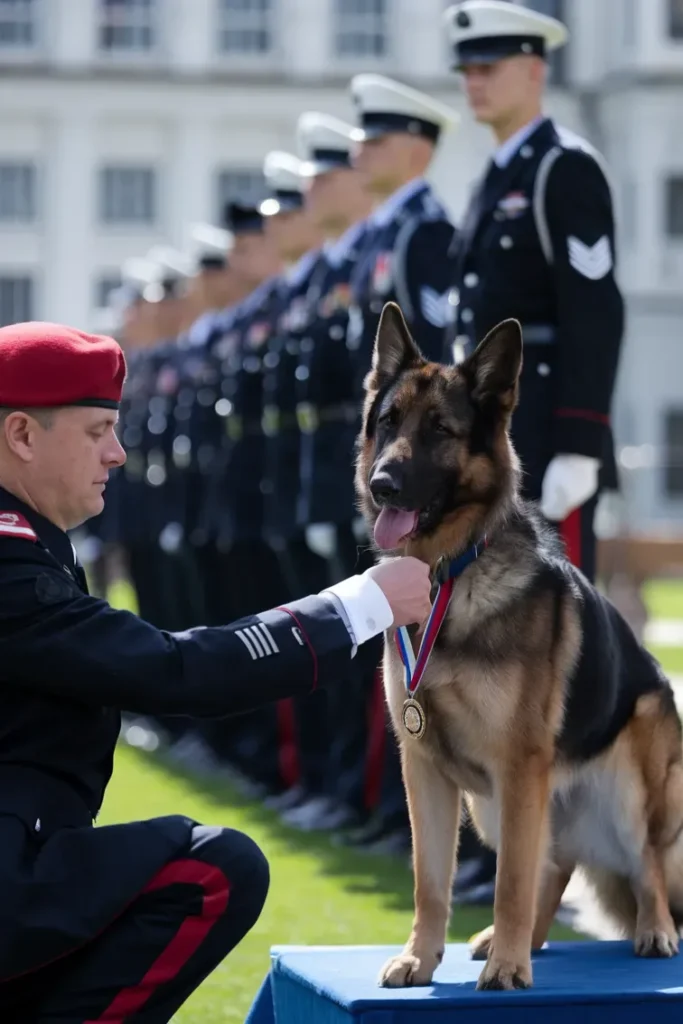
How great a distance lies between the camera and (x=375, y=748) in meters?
7.46

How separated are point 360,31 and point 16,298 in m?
9.15

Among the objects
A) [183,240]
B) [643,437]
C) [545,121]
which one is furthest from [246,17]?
[545,121]

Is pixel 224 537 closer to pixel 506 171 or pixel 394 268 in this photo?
pixel 394 268

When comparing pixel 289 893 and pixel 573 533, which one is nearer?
pixel 573 533

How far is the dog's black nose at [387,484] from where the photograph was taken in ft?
12.5

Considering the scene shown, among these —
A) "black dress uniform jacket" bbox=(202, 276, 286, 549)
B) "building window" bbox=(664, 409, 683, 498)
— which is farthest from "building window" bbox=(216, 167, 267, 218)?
"black dress uniform jacket" bbox=(202, 276, 286, 549)

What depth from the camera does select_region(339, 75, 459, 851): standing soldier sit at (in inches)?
269

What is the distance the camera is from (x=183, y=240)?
4184 centimetres

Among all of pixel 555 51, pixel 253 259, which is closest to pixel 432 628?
pixel 253 259

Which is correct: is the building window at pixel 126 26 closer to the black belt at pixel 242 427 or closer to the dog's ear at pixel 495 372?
the black belt at pixel 242 427

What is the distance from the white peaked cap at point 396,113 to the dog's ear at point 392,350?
3337 mm

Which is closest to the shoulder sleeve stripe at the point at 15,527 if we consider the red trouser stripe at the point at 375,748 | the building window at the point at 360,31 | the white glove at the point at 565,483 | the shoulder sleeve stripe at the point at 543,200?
the white glove at the point at 565,483

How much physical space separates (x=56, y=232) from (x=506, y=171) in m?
37.3

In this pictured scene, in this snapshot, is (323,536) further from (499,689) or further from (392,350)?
(499,689)
